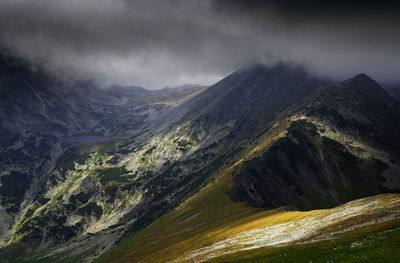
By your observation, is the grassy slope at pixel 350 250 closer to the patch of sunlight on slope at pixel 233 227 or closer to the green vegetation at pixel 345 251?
the green vegetation at pixel 345 251

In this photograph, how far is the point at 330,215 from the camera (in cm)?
7156

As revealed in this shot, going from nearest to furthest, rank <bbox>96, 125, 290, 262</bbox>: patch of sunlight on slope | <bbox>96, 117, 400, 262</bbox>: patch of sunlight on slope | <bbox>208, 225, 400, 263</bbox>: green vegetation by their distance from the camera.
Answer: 1. <bbox>208, 225, 400, 263</bbox>: green vegetation
2. <bbox>96, 117, 400, 262</bbox>: patch of sunlight on slope
3. <bbox>96, 125, 290, 262</bbox>: patch of sunlight on slope

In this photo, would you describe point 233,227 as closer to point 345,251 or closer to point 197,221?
point 197,221

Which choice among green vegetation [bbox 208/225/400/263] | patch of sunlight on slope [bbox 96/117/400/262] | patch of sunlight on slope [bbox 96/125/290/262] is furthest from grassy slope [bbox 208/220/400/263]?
patch of sunlight on slope [bbox 96/125/290/262]

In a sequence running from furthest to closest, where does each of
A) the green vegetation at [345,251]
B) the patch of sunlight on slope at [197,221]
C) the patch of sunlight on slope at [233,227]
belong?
the patch of sunlight on slope at [197,221]
the patch of sunlight on slope at [233,227]
the green vegetation at [345,251]

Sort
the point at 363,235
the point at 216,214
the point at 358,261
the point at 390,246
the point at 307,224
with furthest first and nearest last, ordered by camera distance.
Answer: the point at 216,214 → the point at 307,224 → the point at 363,235 → the point at 390,246 → the point at 358,261

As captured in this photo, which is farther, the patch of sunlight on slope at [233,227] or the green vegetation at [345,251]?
the patch of sunlight on slope at [233,227]

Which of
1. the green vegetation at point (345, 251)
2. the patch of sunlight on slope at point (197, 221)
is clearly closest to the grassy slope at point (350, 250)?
the green vegetation at point (345, 251)

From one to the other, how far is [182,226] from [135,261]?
38.9 meters

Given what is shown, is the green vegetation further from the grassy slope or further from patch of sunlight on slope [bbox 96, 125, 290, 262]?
patch of sunlight on slope [bbox 96, 125, 290, 262]

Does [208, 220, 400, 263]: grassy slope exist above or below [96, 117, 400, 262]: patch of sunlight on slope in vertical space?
above

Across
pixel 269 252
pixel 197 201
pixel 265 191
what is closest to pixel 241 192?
pixel 265 191

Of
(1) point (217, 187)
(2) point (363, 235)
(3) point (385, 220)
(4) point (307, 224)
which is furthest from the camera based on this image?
(1) point (217, 187)

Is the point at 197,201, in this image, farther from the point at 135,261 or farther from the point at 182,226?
the point at 135,261
